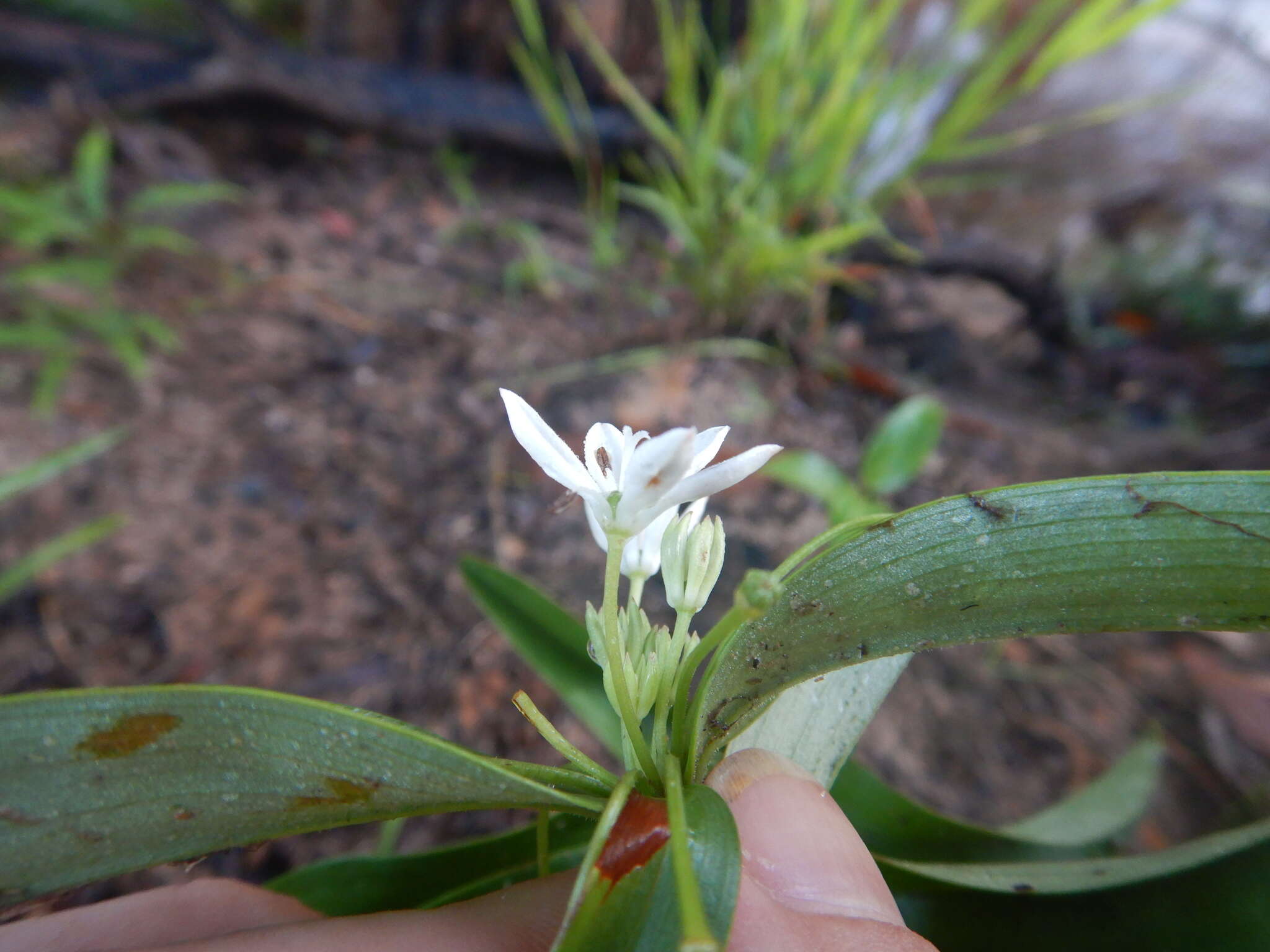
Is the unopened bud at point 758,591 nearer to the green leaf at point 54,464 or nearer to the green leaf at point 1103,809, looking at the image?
the green leaf at point 1103,809

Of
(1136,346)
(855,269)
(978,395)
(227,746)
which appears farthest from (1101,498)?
(1136,346)

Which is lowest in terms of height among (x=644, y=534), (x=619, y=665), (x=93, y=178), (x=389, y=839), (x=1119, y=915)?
(x=389, y=839)

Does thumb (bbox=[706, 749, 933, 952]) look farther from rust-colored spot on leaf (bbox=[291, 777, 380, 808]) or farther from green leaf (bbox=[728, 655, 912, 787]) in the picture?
rust-colored spot on leaf (bbox=[291, 777, 380, 808])

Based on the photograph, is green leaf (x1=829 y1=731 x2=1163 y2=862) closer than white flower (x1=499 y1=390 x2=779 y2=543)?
No

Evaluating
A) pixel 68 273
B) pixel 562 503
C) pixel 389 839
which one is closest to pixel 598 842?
pixel 562 503

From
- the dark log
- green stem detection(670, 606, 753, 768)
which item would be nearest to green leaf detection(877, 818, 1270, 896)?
green stem detection(670, 606, 753, 768)

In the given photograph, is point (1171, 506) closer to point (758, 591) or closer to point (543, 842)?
point (758, 591)

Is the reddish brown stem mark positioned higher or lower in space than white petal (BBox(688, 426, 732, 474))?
lower
